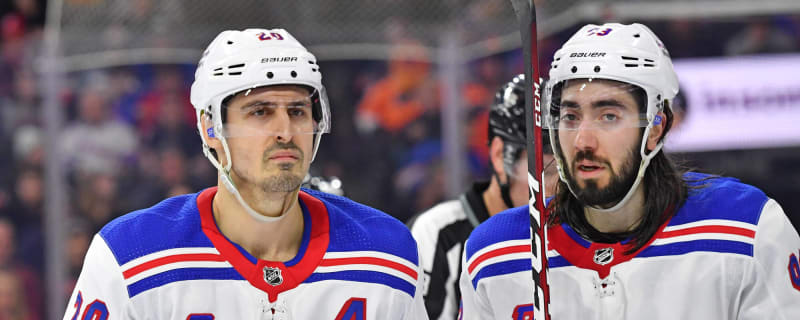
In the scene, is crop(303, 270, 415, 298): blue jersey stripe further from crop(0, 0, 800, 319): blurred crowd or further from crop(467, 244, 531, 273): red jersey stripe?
crop(0, 0, 800, 319): blurred crowd

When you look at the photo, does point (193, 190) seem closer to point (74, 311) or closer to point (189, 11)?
point (189, 11)

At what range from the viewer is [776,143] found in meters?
6.17

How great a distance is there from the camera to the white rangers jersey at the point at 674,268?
247cm

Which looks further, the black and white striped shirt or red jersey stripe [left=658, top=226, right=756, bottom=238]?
the black and white striped shirt

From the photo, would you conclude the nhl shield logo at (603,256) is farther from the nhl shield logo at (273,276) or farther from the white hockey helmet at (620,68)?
the nhl shield logo at (273,276)

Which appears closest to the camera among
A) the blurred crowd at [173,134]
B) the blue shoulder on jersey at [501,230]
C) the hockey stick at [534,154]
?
the hockey stick at [534,154]

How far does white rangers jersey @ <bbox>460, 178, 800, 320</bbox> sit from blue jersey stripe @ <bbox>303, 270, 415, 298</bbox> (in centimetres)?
21

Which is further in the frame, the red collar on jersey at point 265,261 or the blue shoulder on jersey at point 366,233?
the blue shoulder on jersey at point 366,233

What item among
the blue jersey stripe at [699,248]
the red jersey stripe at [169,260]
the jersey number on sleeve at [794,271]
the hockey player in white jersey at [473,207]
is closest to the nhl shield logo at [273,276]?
the red jersey stripe at [169,260]

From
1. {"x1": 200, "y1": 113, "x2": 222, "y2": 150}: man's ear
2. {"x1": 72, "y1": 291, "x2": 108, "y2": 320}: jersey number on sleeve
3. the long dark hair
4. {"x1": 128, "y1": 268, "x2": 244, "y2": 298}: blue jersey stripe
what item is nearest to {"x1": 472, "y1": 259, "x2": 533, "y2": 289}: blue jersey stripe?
the long dark hair

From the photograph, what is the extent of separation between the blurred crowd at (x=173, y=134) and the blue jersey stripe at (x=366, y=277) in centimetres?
314

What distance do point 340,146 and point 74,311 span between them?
3476 millimetres

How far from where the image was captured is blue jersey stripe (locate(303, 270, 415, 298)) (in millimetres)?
2590

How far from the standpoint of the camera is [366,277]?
8.57 ft
